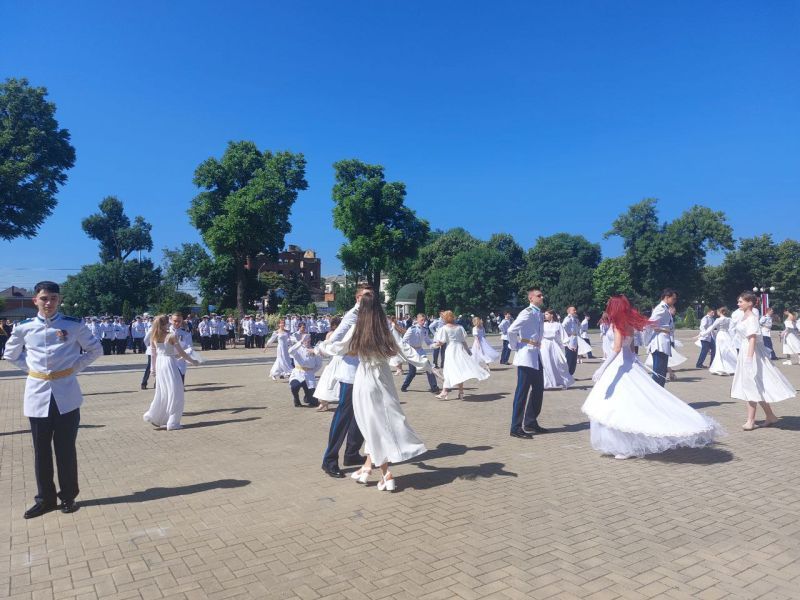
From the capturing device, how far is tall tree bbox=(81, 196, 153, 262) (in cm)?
8506

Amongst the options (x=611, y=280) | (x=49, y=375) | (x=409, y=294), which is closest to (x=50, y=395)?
(x=49, y=375)

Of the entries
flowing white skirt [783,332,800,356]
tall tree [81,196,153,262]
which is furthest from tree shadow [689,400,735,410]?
tall tree [81,196,153,262]

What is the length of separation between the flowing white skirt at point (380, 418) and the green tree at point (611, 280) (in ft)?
211

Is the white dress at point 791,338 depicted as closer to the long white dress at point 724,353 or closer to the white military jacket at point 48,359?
the long white dress at point 724,353

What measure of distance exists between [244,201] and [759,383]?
38.1 m

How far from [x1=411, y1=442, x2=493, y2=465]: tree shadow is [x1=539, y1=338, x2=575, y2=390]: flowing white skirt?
6347 mm

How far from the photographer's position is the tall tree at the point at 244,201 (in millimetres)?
41688

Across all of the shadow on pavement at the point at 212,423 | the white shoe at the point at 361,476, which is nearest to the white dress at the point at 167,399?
the shadow on pavement at the point at 212,423

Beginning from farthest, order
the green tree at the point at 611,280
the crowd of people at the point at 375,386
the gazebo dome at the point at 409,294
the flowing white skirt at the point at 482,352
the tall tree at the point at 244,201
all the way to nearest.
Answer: the gazebo dome at the point at 409,294 < the green tree at the point at 611,280 < the tall tree at the point at 244,201 < the flowing white skirt at the point at 482,352 < the crowd of people at the point at 375,386

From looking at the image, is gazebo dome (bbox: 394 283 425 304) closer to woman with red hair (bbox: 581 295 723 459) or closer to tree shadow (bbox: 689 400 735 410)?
tree shadow (bbox: 689 400 735 410)

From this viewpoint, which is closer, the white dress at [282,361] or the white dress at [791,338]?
the white dress at [282,361]

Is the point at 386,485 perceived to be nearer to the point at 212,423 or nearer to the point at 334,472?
the point at 334,472

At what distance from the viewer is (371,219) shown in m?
54.2

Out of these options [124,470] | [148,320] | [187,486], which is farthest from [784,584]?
[148,320]
